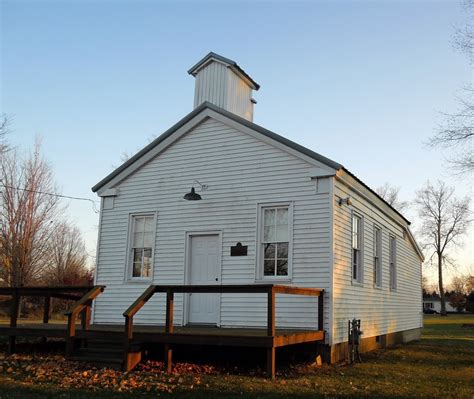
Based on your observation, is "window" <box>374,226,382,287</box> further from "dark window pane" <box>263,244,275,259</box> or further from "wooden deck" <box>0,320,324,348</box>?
"wooden deck" <box>0,320,324,348</box>

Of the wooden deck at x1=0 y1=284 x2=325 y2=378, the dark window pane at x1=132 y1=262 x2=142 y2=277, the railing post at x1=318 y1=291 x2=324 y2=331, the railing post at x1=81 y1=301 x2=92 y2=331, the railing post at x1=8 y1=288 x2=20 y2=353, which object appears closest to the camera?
the wooden deck at x1=0 y1=284 x2=325 y2=378

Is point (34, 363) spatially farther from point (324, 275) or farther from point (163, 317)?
point (324, 275)

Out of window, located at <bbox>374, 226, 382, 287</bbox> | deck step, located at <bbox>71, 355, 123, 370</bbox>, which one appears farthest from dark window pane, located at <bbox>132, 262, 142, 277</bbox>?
window, located at <bbox>374, 226, 382, 287</bbox>

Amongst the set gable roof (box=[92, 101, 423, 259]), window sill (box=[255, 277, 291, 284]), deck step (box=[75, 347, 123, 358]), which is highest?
gable roof (box=[92, 101, 423, 259])

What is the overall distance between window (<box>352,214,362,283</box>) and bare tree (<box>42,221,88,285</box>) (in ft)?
80.6

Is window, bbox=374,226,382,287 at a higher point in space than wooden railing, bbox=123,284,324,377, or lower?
higher

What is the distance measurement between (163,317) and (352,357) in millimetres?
4604

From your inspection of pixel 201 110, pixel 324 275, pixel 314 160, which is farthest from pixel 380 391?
pixel 201 110

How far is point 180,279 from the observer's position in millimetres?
12695

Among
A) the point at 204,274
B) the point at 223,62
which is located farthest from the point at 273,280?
the point at 223,62

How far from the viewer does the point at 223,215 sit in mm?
12570

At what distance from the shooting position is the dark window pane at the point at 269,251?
1197 centimetres

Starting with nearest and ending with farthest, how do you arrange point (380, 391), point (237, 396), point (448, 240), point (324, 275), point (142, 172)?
point (237, 396)
point (380, 391)
point (324, 275)
point (142, 172)
point (448, 240)

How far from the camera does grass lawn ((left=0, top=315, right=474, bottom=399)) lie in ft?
24.8
